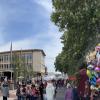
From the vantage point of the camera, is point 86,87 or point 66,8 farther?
point 66,8

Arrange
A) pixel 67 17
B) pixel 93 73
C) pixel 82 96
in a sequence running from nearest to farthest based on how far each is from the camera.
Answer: pixel 93 73 < pixel 82 96 < pixel 67 17

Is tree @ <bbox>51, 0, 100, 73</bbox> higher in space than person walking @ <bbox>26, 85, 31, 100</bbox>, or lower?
higher

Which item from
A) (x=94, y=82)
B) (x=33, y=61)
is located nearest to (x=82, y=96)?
(x=94, y=82)

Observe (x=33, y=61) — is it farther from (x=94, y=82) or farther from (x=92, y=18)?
(x=94, y=82)

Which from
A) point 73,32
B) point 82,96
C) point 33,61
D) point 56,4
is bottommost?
point 82,96

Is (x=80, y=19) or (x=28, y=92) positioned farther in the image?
(x=80, y=19)

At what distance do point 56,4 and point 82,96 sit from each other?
20.6 meters

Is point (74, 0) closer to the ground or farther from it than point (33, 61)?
closer to the ground

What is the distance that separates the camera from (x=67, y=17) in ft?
109

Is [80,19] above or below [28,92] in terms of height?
above

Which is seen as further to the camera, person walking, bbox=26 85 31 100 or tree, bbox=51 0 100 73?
person walking, bbox=26 85 31 100

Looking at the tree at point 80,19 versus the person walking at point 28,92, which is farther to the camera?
Answer: the person walking at point 28,92

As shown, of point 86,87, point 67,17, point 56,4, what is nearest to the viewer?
point 86,87

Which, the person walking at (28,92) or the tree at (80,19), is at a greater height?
the tree at (80,19)
